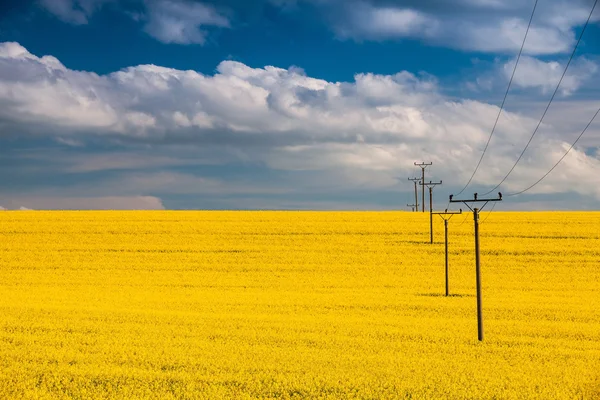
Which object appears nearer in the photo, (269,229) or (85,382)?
(85,382)

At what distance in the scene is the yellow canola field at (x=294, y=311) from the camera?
1507 cm

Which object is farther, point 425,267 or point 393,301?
point 425,267

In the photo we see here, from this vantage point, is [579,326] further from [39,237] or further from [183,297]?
[39,237]

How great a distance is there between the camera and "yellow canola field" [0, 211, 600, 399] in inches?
593

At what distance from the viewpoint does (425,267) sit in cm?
4656

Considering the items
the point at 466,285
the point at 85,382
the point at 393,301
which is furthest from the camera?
the point at 466,285

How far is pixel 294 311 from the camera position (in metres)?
28.2

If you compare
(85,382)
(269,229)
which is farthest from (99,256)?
(85,382)

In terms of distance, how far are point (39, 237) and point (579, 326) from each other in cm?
4956

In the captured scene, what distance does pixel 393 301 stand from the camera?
31.7 m

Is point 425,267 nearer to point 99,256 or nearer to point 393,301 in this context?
point 393,301

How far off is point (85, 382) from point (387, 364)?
765cm

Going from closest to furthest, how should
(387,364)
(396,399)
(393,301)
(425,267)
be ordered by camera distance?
(396,399)
(387,364)
(393,301)
(425,267)

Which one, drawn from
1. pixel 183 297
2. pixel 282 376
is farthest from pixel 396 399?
pixel 183 297
